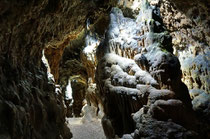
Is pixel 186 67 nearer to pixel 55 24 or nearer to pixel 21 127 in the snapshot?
pixel 55 24

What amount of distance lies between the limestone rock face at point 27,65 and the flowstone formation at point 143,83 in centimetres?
217

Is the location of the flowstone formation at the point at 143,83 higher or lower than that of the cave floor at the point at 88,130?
higher

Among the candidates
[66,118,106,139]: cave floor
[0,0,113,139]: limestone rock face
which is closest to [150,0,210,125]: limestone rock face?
[0,0,113,139]: limestone rock face

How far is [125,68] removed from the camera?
8.60 m

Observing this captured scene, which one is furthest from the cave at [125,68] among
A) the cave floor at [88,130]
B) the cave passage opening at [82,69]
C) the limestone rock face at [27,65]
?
the cave passage opening at [82,69]

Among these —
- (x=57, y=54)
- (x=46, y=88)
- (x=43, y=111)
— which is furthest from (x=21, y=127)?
(x=57, y=54)

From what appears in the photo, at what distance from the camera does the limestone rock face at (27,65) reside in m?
4.71

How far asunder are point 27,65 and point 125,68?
3698 mm

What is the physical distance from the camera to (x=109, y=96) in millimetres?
8914

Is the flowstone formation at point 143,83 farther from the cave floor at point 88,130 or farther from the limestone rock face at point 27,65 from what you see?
the cave floor at point 88,130

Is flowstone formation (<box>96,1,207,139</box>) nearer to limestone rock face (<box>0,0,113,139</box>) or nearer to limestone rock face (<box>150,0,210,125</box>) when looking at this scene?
limestone rock face (<box>150,0,210,125</box>)

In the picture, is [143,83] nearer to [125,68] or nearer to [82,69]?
[125,68]

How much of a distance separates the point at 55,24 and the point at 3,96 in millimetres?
4568

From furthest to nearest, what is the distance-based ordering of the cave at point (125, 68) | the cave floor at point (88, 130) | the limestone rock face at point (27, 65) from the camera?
the cave floor at point (88, 130) < the cave at point (125, 68) < the limestone rock face at point (27, 65)
